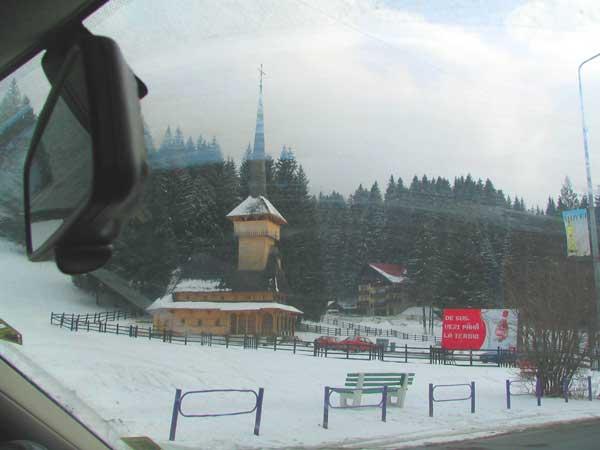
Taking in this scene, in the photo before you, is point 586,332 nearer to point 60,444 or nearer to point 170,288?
point 170,288

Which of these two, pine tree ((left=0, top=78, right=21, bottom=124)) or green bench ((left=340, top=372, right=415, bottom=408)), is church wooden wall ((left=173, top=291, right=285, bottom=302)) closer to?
green bench ((left=340, top=372, right=415, bottom=408))

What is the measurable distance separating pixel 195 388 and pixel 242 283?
238 centimetres

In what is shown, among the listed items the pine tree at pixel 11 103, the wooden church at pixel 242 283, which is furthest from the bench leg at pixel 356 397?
the pine tree at pixel 11 103

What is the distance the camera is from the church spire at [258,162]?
7414 millimetres

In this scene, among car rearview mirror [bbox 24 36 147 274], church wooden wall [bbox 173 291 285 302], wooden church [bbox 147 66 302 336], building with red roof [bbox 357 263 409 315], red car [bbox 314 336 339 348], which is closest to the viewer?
car rearview mirror [bbox 24 36 147 274]


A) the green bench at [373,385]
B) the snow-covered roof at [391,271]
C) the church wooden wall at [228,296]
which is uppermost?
the snow-covered roof at [391,271]

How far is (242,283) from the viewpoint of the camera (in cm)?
798

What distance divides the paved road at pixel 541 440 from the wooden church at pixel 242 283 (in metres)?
2.92

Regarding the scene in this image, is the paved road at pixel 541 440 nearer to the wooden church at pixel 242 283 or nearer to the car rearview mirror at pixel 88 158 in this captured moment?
the wooden church at pixel 242 283

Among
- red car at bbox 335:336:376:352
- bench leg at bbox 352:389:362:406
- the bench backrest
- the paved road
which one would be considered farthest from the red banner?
the paved road

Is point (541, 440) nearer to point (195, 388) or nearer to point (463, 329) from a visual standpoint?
point (195, 388)

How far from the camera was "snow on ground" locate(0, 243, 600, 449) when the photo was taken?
4546 millimetres

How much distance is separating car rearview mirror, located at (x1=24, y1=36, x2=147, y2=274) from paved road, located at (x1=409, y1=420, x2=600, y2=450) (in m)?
6.70

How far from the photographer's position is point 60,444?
2.71m
